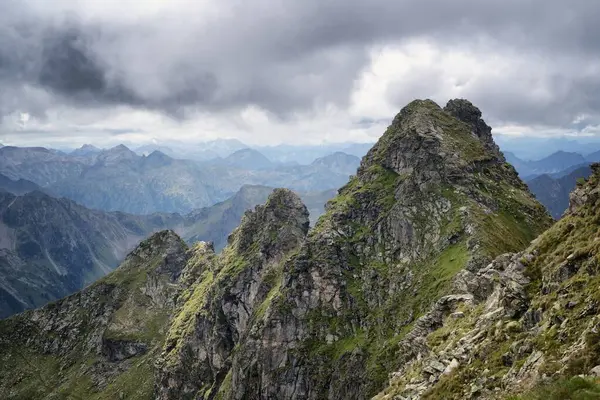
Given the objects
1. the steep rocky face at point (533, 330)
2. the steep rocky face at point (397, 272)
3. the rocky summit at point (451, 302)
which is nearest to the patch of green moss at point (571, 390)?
the steep rocky face at point (533, 330)

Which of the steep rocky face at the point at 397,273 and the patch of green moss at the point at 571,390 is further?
the steep rocky face at the point at 397,273

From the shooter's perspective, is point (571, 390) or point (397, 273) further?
point (397, 273)

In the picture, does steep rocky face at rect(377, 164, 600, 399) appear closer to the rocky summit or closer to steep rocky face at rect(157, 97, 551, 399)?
the rocky summit

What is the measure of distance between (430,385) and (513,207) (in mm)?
136195

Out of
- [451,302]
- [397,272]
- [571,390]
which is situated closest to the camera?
[571,390]

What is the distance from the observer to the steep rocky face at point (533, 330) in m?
37.9

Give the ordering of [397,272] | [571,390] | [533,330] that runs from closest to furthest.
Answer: [571,390] < [533,330] < [397,272]

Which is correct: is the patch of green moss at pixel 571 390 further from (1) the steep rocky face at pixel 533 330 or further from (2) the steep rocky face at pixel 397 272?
(2) the steep rocky face at pixel 397 272

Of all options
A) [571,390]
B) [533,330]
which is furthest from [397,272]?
[571,390]

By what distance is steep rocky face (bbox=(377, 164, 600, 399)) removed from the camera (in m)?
37.9

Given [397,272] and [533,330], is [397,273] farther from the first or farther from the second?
[533,330]

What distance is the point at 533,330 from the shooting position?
46594 millimetres

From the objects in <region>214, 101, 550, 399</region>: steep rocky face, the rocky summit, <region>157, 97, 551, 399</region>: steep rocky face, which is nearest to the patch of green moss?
the rocky summit

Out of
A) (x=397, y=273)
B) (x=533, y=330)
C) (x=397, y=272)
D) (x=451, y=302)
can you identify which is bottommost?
(x=397, y=273)
